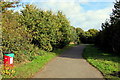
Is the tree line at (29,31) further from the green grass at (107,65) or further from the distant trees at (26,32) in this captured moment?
the green grass at (107,65)

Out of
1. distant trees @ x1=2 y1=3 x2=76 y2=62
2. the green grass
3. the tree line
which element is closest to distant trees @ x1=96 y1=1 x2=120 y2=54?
the tree line

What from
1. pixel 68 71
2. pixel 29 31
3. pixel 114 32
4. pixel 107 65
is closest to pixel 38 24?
pixel 29 31

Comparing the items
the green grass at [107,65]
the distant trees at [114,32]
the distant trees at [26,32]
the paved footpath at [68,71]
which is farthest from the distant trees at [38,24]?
the distant trees at [114,32]

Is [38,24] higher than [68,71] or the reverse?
higher

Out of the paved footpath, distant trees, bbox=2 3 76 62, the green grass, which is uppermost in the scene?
distant trees, bbox=2 3 76 62

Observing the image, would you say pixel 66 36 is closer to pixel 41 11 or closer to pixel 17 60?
pixel 41 11

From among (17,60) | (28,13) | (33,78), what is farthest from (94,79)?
(28,13)

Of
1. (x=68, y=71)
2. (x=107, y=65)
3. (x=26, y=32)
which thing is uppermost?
(x=26, y=32)

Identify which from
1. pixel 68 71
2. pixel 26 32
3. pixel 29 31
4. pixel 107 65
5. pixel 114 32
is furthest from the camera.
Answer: pixel 114 32

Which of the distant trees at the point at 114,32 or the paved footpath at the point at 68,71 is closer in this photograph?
the paved footpath at the point at 68,71

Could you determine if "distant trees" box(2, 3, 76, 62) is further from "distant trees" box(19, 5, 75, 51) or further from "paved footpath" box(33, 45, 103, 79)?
"paved footpath" box(33, 45, 103, 79)

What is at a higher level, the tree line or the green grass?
the tree line

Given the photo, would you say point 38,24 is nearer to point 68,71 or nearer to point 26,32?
point 26,32

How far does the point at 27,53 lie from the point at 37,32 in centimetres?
275
